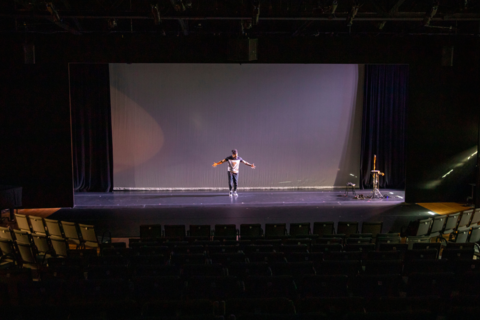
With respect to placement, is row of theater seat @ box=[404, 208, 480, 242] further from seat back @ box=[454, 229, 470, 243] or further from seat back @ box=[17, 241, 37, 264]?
seat back @ box=[17, 241, 37, 264]

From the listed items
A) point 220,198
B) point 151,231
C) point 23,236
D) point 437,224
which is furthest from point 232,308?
point 220,198

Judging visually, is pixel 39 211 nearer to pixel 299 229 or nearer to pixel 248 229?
pixel 248 229

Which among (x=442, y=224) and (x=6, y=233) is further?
(x=442, y=224)

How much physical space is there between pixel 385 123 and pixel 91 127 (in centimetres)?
1137

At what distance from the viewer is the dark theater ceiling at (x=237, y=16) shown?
938 cm

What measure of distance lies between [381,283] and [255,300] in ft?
5.42

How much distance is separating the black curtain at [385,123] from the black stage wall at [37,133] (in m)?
10.9

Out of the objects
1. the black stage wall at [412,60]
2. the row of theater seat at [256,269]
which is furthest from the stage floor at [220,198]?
the row of theater seat at [256,269]

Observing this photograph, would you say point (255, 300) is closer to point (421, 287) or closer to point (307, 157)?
point (421, 287)

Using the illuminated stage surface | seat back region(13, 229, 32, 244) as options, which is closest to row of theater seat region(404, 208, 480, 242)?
the illuminated stage surface

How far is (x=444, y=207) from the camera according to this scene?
43.4 ft

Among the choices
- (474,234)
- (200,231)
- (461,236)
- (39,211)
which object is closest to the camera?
(461,236)

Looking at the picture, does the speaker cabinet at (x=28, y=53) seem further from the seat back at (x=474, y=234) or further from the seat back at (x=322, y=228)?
the seat back at (x=474, y=234)

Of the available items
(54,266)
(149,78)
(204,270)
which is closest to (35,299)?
(54,266)
